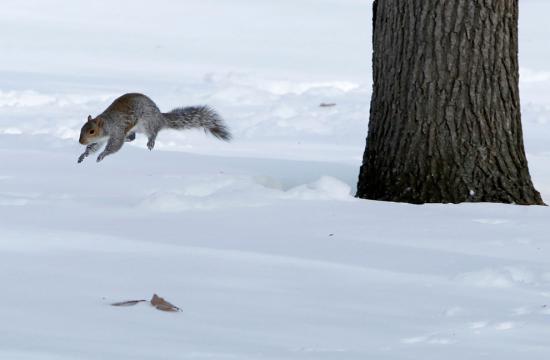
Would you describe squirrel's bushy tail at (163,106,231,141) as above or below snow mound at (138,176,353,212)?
above

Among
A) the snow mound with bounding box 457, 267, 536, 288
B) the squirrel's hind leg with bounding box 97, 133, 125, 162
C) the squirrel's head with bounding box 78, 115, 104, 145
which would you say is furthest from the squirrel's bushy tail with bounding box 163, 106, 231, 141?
the snow mound with bounding box 457, 267, 536, 288

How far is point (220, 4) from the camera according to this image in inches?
708

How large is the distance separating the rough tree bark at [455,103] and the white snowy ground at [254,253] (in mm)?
345

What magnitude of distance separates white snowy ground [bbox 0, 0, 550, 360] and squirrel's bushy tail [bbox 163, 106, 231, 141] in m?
0.20

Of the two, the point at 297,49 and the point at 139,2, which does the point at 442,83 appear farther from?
the point at 139,2

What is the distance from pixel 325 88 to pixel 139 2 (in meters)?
8.06

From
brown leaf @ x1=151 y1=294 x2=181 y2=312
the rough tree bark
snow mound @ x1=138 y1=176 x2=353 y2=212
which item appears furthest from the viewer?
the rough tree bark

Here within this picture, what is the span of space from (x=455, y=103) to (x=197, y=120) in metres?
1.80

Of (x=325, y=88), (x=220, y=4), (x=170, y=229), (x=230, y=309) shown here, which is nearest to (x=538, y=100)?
(x=325, y=88)

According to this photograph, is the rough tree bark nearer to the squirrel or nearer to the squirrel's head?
the squirrel

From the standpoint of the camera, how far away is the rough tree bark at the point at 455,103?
5430 mm

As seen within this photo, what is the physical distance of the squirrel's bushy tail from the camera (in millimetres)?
6691

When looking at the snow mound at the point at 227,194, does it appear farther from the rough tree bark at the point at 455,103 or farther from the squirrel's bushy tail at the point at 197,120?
the squirrel's bushy tail at the point at 197,120

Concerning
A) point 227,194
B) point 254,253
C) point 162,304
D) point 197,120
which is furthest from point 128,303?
point 197,120
